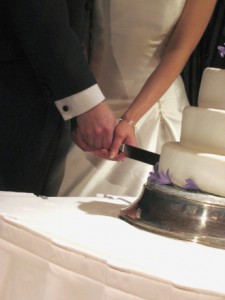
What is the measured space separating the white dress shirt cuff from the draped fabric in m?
0.86

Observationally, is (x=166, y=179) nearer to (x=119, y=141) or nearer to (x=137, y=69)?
(x=119, y=141)

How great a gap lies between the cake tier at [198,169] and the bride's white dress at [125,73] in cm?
74

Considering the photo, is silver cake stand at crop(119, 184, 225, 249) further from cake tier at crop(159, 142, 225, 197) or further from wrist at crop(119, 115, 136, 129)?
wrist at crop(119, 115, 136, 129)

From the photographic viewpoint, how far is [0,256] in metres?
0.97

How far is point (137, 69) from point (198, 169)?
0.84 m

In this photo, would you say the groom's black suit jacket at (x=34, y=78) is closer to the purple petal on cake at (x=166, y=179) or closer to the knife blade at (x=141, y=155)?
the knife blade at (x=141, y=155)

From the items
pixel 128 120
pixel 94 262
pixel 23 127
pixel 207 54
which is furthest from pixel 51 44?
pixel 207 54

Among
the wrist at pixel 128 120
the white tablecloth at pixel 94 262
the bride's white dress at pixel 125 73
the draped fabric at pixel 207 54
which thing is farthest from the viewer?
the draped fabric at pixel 207 54

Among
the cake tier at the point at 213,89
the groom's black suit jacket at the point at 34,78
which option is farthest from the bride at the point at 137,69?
the cake tier at the point at 213,89

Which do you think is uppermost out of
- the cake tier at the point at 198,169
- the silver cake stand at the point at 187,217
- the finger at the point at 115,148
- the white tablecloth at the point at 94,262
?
the cake tier at the point at 198,169

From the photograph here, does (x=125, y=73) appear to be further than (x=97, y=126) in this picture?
Yes

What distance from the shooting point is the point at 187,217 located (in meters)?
1.06

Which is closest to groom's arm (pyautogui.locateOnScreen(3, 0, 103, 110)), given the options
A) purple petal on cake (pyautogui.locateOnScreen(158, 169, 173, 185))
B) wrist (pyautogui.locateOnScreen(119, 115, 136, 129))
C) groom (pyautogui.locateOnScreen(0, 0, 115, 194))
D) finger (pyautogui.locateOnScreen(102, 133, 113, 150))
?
groom (pyautogui.locateOnScreen(0, 0, 115, 194))

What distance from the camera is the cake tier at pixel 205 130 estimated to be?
1.08 meters
